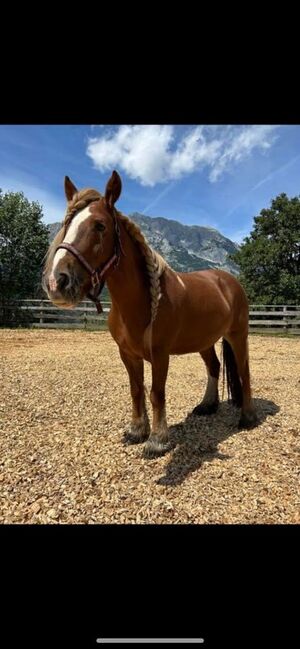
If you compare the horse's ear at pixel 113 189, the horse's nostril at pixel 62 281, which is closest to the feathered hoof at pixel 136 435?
the horse's nostril at pixel 62 281

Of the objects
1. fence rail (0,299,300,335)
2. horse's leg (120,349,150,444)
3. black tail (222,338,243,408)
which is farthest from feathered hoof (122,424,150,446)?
fence rail (0,299,300,335)

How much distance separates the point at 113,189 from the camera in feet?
6.53

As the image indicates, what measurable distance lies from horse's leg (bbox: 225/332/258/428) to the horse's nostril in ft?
7.20

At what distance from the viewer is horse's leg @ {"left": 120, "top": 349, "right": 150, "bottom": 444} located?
284 centimetres

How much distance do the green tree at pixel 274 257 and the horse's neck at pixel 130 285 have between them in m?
19.1

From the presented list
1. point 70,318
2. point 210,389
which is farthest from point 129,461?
point 70,318

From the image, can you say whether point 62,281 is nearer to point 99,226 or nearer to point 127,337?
point 99,226

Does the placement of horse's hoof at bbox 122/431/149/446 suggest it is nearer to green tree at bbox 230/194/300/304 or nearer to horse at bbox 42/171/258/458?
horse at bbox 42/171/258/458

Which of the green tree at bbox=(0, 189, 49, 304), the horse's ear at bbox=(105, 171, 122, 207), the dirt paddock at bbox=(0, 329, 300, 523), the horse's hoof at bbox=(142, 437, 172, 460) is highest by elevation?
the green tree at bbox=(0, 189, 49, 304)

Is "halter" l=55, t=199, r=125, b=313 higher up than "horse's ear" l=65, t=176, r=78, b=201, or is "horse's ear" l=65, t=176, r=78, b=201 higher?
"horse's ear" l=65, t=176, r=78, b=201

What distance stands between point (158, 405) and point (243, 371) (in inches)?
54.1
